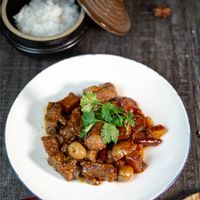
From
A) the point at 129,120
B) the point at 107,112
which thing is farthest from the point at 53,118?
the point at 129,120

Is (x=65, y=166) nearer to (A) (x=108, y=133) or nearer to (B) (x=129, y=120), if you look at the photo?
(A) (x=108, y=133)

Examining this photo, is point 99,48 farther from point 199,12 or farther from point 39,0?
point 199,12

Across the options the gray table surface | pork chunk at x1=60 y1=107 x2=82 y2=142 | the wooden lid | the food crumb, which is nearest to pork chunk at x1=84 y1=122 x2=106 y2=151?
pork chunk at x1=60 y1=107 x2=82 y2=142

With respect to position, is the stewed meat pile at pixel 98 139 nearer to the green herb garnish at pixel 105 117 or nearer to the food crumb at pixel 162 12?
the green herb garnish at pixel 105 117

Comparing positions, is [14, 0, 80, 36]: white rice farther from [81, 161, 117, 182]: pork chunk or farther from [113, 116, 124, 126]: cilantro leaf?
[81, 161, 117, 182]: pork chunk

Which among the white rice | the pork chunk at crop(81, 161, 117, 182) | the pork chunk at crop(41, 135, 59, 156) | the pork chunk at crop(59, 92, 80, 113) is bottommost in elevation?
the pork chunk at crop(81, 161, 117, 182)

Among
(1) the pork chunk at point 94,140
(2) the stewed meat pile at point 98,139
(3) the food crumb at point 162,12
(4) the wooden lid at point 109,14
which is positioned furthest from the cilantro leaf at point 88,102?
(3) the food crumb at point 162,12
